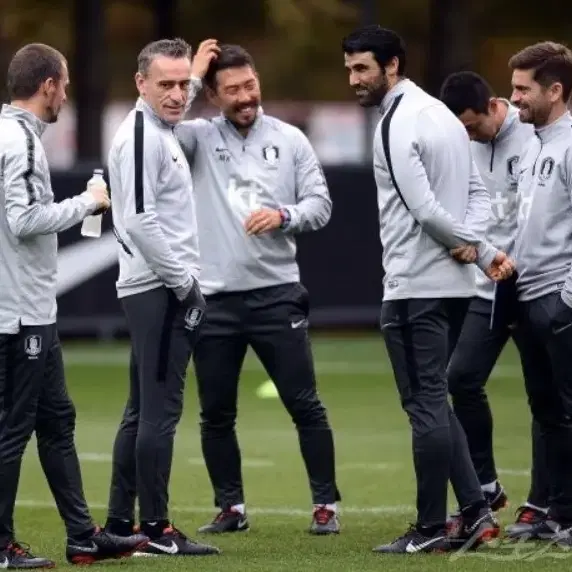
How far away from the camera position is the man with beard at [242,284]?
9914 millimetres

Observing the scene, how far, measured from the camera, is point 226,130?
A: 32.9 ft

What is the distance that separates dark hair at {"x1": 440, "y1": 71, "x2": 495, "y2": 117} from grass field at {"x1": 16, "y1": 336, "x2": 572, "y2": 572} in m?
2.11

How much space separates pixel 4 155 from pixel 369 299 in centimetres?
1222

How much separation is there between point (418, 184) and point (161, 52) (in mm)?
1318

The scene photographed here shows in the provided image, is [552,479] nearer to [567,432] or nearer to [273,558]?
[567,432]

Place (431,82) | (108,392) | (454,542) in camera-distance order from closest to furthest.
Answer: (454,542) → (108,392) → (431,82)

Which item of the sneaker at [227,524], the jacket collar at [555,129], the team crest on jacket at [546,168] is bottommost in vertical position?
the sneaker at [227,524]

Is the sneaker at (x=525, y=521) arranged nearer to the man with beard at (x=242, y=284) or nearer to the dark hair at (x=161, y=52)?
the man with beard at (x=242, y=284)

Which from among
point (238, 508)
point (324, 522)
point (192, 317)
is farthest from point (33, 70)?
point (324, 522)

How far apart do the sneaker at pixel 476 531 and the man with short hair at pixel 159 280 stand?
1.12 m

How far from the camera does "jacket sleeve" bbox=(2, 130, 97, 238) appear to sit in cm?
826

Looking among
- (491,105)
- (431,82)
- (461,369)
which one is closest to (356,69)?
(491,105)

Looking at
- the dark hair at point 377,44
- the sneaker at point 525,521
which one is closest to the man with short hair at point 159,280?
the dark hair at point 377,44

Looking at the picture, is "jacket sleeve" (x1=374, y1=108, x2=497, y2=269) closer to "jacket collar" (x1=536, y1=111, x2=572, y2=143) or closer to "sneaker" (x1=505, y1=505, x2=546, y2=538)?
"jacket collar" (x1=536, y1=111, x2=572, y2=143)
